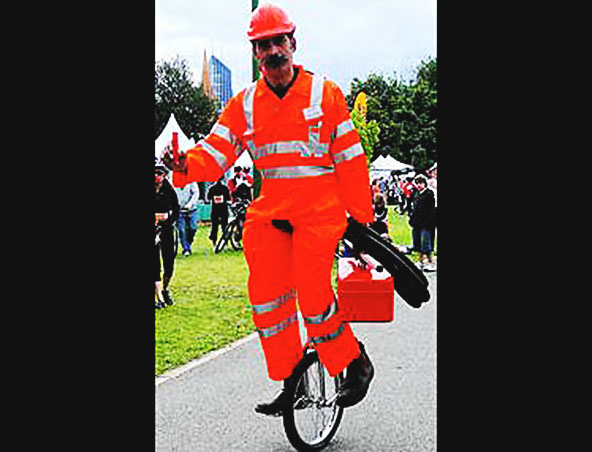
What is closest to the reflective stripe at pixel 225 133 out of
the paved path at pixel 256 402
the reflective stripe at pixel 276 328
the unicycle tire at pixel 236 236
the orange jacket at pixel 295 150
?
the orange jacket at pixel 295 150

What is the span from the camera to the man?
4.72m

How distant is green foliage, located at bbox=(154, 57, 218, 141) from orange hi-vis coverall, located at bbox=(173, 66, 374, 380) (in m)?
39.3

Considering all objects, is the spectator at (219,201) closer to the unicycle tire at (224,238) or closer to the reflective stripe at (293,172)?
the unicycle tire at (224,238)

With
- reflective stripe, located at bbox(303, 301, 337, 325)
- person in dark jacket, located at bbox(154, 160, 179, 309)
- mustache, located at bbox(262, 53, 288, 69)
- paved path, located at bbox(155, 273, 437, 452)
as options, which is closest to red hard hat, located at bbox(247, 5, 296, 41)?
mustache, located at bbox(262, 53, 288, 69)

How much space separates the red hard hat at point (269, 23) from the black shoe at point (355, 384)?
6.17 ft

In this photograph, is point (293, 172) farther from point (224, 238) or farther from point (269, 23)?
point (224, 238)

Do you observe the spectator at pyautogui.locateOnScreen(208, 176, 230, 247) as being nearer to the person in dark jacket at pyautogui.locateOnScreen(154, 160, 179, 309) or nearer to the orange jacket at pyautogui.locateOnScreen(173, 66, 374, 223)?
the person in dark jacket at pyautogui.locateOnScreen(154, 160, 179, 309)

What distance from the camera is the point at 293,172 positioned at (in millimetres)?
4719

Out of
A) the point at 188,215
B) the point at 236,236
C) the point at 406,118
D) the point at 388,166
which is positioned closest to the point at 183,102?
the point at 388,166

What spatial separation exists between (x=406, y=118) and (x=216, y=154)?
55.5 meters

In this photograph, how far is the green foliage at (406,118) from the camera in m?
58.1
